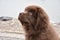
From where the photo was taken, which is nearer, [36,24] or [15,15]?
[36,24]

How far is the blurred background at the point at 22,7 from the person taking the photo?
6520 millimetres

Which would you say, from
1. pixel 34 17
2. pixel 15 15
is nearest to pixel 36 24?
pixel 34 17

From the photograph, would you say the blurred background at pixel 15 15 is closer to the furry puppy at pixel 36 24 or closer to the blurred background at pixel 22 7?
the blurred background at pixel 22 7

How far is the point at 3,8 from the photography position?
24.7 feet

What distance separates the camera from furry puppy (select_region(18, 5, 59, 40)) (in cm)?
234

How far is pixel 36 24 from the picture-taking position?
2.38 metres

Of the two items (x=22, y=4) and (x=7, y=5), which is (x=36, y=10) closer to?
(x=22, y=4)

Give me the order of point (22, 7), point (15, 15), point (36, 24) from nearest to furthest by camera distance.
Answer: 1. point (36, 24)
2. point (15, 15)
3. point (22, 7)

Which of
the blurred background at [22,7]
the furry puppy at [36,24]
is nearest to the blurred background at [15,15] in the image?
the blurred background at [22,7]

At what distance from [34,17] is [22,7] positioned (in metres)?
4.73

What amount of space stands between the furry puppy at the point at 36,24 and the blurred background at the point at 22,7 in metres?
3.78

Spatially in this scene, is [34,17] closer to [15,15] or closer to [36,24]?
[36,24]

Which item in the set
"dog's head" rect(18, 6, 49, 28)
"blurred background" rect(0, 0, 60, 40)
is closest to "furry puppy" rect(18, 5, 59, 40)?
"dog's head" rect(18, 6, 49, 28)

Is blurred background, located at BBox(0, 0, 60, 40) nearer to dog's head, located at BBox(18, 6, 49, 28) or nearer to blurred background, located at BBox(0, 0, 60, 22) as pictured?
blurred background, located at BBox(0, 0, 60, 22)
